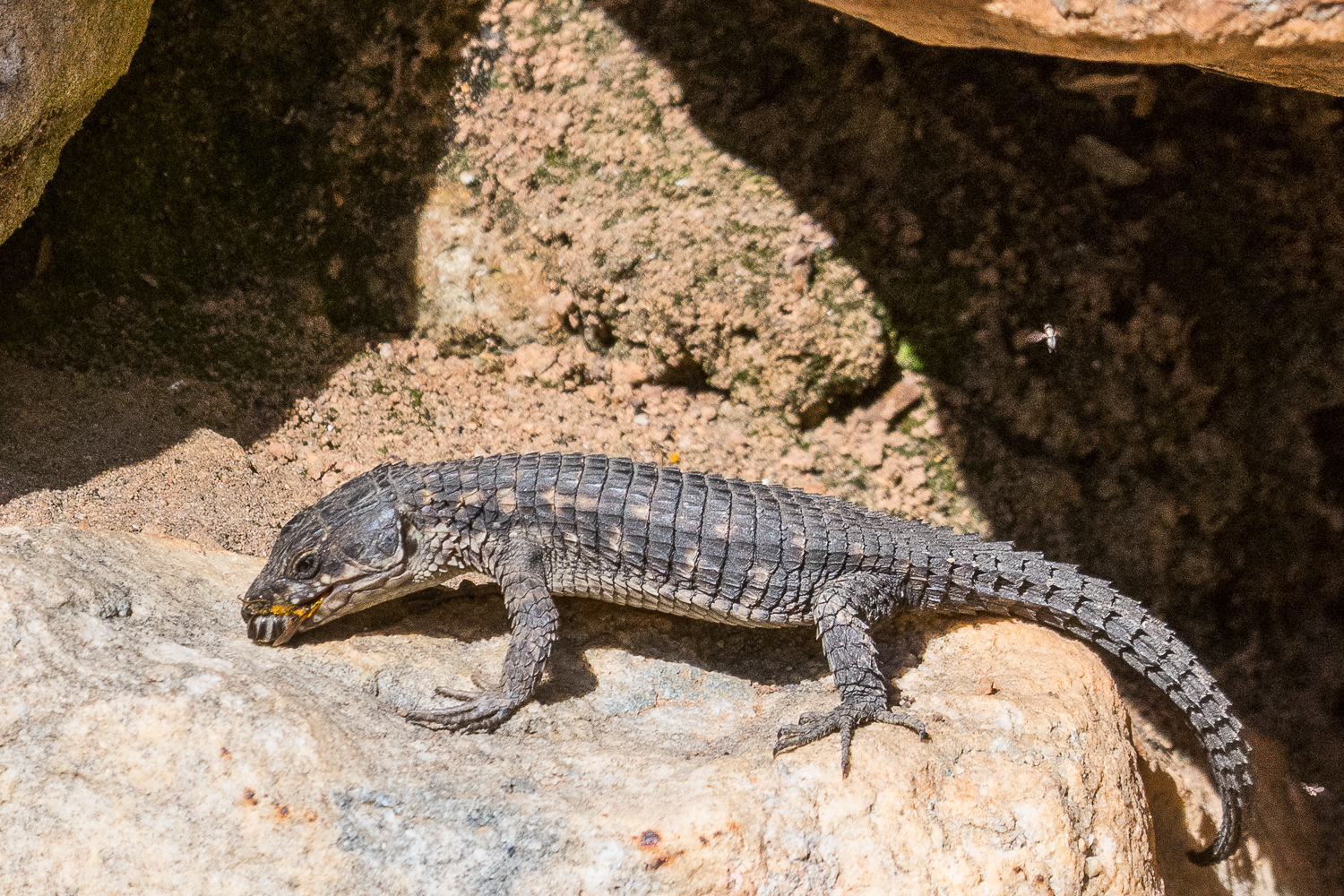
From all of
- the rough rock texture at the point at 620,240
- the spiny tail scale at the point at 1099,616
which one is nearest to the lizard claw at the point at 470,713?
the spiny tail scale at the point at 1099,616

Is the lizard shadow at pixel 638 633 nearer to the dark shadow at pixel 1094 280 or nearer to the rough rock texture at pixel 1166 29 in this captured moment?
the dark shadow at pixel 1094 280

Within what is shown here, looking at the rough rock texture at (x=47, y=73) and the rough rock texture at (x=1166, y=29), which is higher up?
the rough rock texture at (x=1166, y=29)

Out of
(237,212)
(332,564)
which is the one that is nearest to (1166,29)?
(332,564)

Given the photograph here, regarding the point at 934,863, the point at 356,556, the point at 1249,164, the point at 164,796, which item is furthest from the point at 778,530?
the point at 1249,164

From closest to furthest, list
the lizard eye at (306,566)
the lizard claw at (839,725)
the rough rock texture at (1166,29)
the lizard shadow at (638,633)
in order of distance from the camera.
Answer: the rough rock texture at (1166,29), the lizard claw at (839,725), the lizard eye at (306,566), the lizard shadow at (638,633)

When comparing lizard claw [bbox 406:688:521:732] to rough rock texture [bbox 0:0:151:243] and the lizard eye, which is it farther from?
rough rock texture [bbox 0:0:151:243]
